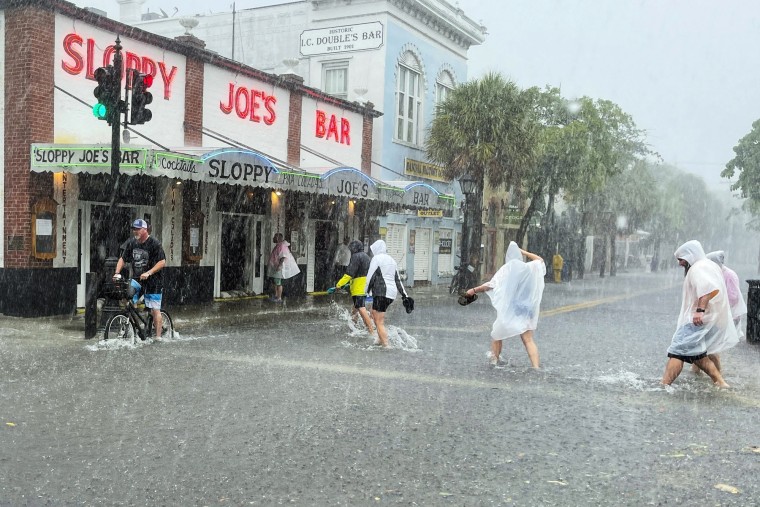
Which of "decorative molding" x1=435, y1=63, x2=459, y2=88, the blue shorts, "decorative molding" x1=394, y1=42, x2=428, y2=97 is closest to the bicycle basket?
the blue shorts

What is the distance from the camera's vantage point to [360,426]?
253 inches

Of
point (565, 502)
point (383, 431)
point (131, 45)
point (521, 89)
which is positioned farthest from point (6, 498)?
point (521, 89)

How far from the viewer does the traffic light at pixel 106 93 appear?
37.8 ft

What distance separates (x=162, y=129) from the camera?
16.7 meters

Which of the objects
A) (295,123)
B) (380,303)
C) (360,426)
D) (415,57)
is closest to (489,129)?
(415,57)

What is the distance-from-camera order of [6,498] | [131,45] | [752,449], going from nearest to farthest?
[6,498], [752,449], [131,45]

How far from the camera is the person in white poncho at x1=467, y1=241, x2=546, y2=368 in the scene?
9.71 m

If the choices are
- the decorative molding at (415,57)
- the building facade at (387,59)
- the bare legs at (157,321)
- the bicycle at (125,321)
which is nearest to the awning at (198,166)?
the bicycle at (125,321)

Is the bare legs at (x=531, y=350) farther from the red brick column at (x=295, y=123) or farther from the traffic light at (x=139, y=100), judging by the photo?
the red brick column at (x=295, y=123)

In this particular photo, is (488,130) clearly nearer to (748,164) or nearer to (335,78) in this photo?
(335,78)

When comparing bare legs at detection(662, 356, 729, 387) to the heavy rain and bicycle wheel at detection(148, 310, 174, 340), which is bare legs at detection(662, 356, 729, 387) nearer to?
the heavy rain

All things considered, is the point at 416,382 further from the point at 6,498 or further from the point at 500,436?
the point at 6,498

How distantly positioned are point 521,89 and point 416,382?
18105 mm

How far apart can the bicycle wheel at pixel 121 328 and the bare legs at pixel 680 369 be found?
685cm
